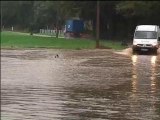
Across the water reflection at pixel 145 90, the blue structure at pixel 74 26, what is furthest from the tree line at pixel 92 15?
the water reflection at pixel 145 90

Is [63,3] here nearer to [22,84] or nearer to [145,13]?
[145,13]

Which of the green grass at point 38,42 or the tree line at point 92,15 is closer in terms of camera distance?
the green grass at point 38,42

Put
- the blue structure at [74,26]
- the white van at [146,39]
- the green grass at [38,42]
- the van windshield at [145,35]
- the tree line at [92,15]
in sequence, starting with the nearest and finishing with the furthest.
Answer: the white van at [146,39], the van windshield at [145,35], the green grass at [38,42], the tree line at [92,15], the blue structure at [74,26]

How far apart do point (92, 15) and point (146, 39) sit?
25.9 metres

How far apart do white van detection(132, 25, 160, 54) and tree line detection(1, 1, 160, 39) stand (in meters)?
15.0

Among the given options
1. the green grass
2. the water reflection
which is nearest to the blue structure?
the green grass

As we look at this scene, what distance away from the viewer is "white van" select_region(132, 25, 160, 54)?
41125mm

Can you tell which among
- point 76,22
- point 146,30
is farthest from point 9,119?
point 76,22

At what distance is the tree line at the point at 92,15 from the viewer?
191 feet

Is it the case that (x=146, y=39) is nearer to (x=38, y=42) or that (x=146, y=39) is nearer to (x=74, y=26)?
(x=38, y=42)

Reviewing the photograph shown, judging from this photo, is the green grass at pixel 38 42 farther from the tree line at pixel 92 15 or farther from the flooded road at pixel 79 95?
the flooded road at pixel 79 95

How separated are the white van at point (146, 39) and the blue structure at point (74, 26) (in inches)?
779

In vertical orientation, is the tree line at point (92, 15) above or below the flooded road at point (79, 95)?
above

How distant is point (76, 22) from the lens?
64375mm
